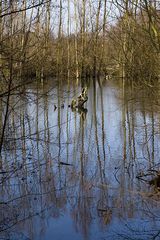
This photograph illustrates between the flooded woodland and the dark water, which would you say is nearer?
the flooded woodland

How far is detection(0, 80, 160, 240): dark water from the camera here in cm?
495

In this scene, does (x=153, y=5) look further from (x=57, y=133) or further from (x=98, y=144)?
(x=57, y=133)

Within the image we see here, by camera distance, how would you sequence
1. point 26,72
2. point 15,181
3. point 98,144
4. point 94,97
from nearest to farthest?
point 26,72 < point 15,181 < point 98,144 < point 94,97

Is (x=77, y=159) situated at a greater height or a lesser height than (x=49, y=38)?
lesser

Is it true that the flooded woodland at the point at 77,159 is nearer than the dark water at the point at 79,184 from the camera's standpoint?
Yes

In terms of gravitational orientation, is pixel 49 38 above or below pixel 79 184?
above

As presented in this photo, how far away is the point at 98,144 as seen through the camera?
9258 millimetres

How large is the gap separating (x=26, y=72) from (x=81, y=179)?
8.73 feet

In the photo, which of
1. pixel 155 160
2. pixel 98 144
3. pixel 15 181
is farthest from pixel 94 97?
pixel 15 181

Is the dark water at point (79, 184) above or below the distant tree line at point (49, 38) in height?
below

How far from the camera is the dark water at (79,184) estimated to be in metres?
4.95

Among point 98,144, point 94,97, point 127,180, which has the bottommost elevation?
point 127,180

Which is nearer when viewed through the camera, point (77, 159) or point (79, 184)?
point (79, 184)

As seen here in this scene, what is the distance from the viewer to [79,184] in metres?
6.48
